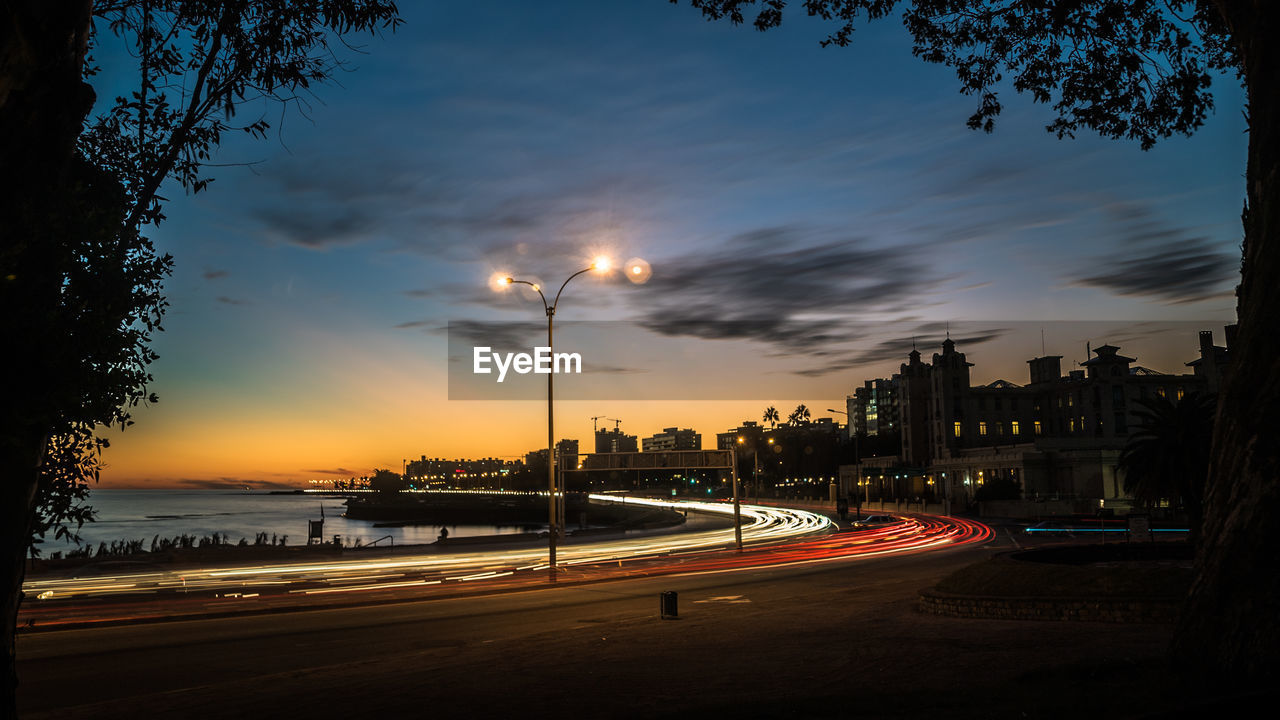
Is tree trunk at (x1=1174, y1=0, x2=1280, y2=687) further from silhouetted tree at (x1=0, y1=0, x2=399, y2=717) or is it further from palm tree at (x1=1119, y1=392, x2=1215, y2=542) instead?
palm tree at (x1=1119, y1=392, x2=1215, y2=542)

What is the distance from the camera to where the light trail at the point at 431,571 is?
24.3m

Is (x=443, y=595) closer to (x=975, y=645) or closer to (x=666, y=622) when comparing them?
(x=666, y=622)

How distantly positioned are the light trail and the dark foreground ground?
4.52 m

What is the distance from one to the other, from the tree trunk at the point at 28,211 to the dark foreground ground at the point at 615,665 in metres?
4.08

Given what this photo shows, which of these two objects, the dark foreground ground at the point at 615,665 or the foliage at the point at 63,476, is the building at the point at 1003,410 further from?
the foliage at the point at 63,476

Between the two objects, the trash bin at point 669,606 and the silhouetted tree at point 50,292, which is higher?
the silhouetted tree at point 50,292

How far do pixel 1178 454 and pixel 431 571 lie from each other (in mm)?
25945

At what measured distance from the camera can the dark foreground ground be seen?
10375 mm

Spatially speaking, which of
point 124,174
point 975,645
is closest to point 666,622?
point 975,645

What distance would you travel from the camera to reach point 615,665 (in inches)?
529

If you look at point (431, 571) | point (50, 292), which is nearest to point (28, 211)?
point (50, 292)

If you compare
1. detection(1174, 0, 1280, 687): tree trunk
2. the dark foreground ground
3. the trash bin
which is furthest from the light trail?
detection(1174, 0, 1280, 687): tree trunk

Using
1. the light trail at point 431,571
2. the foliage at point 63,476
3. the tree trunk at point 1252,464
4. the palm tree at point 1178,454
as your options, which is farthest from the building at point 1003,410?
the foliage at point 63,476

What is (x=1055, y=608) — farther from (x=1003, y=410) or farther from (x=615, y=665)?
(x=1003, y=410)
